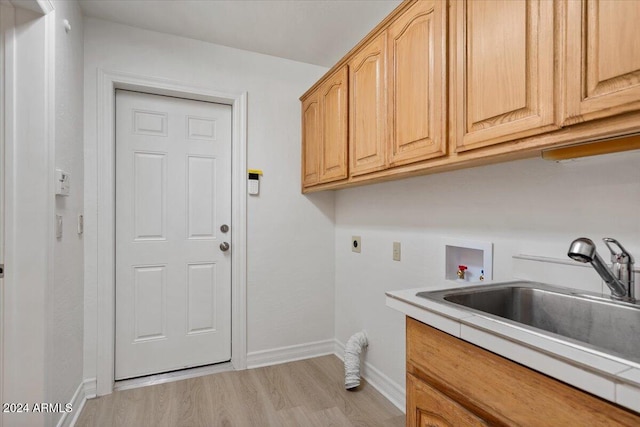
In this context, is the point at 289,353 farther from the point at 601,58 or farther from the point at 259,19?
the point at 601,58

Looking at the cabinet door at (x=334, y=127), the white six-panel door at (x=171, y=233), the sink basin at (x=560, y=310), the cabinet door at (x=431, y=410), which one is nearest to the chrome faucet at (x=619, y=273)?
the sink basin at (x=560, y=310)

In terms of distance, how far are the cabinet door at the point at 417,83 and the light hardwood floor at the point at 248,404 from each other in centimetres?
148

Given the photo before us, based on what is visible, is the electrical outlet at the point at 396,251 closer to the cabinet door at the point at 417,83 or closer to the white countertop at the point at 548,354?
the cabinet door at the point at 417,83

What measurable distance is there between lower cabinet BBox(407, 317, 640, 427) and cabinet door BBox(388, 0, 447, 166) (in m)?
0.74

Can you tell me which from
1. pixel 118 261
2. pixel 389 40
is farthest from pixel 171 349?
pixel 389 40

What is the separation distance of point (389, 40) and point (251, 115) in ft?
4.32

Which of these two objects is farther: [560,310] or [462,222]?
[462,222]

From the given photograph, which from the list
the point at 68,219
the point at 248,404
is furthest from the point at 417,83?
the point at 248,404

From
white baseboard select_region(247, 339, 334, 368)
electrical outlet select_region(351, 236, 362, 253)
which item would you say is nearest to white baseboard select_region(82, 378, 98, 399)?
white baseboard select_region(247, 339, 334, 368)

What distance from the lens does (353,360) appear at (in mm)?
2223

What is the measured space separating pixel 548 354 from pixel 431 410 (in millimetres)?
475

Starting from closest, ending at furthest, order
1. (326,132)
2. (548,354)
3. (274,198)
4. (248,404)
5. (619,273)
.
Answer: (548,354)
(619,273)
(248,404)
(326,132)
(274,198)

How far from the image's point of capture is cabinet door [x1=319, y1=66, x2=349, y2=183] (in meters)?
2.06

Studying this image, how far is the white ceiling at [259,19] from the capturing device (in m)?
1.99
